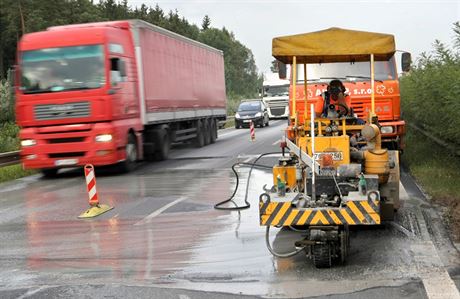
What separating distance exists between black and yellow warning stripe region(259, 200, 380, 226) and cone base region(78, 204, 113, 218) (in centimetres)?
459

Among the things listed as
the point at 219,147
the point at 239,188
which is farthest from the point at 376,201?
the point at 219,147

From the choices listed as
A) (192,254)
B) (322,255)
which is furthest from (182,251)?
(322,255)


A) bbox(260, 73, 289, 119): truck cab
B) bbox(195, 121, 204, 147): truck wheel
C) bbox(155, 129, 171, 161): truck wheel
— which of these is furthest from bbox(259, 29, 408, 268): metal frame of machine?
bbox(260, 73, 289, 119): truck cab

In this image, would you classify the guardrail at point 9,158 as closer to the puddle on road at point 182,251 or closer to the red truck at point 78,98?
the red truck at point 78,98

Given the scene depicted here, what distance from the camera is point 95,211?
1059 cm

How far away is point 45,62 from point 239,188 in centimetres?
618

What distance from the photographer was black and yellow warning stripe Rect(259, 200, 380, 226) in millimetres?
6520

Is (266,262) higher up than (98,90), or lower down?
lower down

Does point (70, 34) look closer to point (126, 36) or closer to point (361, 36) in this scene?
point (126, 36)

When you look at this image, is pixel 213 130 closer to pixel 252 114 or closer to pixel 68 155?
pixel 68 155

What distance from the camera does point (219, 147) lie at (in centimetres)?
2412

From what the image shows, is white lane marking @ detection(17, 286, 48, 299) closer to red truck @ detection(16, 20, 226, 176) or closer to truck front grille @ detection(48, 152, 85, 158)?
red truck @ detection(16, 20, 226, 176)

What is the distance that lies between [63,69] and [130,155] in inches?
110

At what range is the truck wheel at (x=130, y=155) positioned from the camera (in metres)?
16.4
